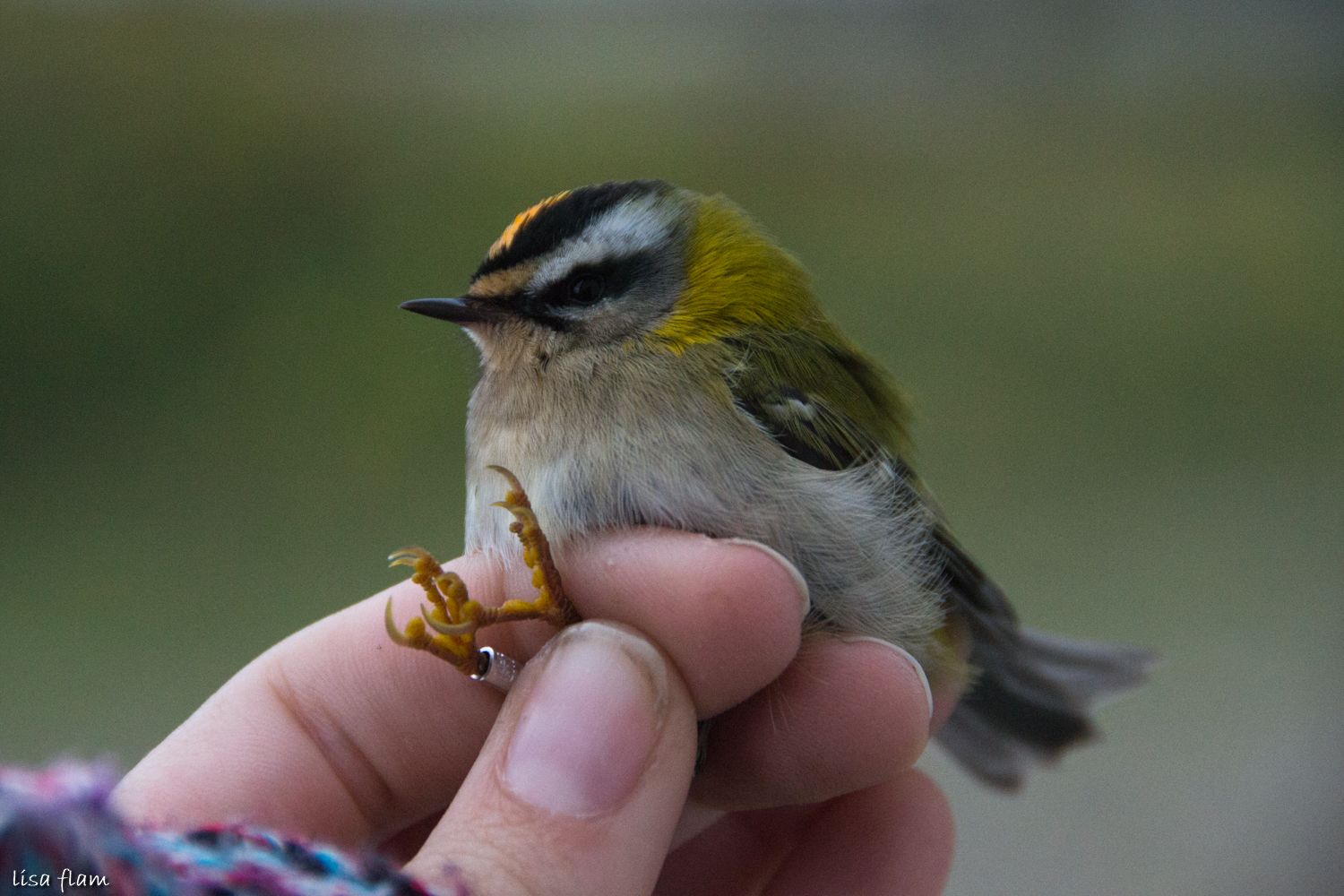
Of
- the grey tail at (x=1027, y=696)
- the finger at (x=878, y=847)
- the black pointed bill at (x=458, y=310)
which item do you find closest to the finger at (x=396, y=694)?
the black pointed bill at (x=458, y=310)

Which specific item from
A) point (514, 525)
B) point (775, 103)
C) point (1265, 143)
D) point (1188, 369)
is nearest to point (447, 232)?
point (775, 103)

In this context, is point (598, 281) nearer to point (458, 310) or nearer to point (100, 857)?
point (458, 310)

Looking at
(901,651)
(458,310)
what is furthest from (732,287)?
(901,651)

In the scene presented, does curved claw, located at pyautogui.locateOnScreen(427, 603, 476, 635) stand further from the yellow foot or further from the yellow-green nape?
the yellow-green nape

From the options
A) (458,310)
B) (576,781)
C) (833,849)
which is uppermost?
(458,310)

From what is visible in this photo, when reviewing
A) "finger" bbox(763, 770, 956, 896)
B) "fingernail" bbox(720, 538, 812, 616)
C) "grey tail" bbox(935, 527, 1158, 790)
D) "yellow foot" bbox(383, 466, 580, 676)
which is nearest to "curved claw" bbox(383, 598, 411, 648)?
"yellow foot" bbox(383, 466, 580, 676)

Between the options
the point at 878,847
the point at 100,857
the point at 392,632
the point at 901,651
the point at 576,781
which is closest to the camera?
the point at 100,857

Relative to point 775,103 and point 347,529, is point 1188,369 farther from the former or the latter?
point 347,529
